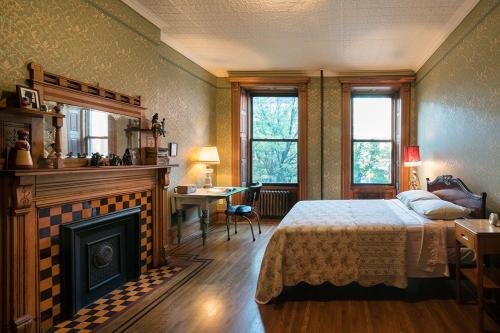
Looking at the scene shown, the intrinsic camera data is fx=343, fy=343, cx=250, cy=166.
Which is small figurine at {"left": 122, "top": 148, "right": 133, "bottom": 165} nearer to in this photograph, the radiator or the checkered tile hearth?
the checkered tile hearth

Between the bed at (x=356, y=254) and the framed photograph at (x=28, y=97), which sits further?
the bed at (x=356, y=254)

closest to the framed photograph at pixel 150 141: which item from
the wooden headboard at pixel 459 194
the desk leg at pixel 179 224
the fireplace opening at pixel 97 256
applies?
the fireplace opening at pixel 97 256

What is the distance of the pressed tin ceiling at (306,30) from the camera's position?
3631 mm

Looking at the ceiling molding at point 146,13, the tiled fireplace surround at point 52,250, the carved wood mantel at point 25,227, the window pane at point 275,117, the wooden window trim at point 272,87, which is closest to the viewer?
the carved wood mantel at point 25,227

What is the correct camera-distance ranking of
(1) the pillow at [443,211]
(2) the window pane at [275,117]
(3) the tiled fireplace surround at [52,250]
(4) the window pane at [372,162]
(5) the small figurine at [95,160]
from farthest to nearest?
(2) the window pane at [275,117]
(4) the window pane at [372,162]
(1) the pillow at [443,211]
(5) the small figurine at [95,160]
(3) the tiled fireplace surround at [52,250]

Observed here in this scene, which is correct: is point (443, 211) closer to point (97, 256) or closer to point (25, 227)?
point (97, 256)

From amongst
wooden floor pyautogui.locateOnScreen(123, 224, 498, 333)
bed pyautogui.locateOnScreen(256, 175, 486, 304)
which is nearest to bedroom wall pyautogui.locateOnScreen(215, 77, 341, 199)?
wooden floor pyautogui.locateOnScreen(123, 224, 498, 333)

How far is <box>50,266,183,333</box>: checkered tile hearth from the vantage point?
2561 mm

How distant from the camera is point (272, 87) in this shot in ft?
21.4

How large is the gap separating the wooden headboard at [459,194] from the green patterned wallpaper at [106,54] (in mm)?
3496

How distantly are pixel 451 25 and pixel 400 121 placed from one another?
2347 millimetres

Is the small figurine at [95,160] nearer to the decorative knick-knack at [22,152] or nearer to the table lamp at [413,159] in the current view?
the decorative knick-knack at [22,152]

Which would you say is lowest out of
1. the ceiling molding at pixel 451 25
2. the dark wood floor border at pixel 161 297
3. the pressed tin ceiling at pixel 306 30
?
the dark wood floor border at pixel 161 297

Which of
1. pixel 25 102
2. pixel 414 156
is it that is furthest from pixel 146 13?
pixel 414 156
